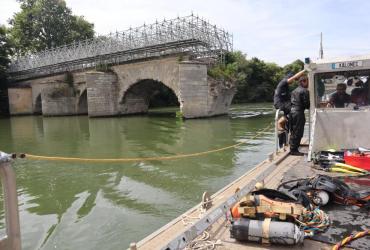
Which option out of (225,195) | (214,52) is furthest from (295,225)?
(214,52)

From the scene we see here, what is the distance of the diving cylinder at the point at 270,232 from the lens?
3336 mm

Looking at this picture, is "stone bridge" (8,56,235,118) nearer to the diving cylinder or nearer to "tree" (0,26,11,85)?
"tree" (0,26,11,85)

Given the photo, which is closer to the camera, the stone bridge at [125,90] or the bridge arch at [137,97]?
the stone bridge at [125,90]

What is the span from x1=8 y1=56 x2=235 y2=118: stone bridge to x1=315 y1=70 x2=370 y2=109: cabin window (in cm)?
1930

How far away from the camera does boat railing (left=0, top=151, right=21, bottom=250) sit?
235 cm

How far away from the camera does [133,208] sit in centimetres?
702

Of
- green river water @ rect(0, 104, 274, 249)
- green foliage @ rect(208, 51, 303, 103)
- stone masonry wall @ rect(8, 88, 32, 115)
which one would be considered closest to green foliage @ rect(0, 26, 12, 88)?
stone masonry wall @ rect(8, 88, 32, 115)

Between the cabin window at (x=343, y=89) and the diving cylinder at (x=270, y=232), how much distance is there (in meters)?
3.92

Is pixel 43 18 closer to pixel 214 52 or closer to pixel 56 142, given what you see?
pixel 214 52

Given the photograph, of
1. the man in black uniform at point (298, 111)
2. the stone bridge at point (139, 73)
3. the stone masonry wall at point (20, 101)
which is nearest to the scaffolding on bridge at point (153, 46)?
the stone bridge at point (139, 73)

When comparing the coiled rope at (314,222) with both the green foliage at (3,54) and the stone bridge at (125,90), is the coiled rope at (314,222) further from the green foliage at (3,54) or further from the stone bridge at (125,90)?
the green foliage at (3,54)

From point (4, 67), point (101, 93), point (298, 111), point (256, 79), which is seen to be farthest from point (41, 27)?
point (298, 111)

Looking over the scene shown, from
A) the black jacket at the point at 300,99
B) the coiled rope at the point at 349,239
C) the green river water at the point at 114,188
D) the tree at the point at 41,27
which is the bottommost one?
the green river water at the point at 114,188

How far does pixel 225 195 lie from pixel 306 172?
1.66 m
